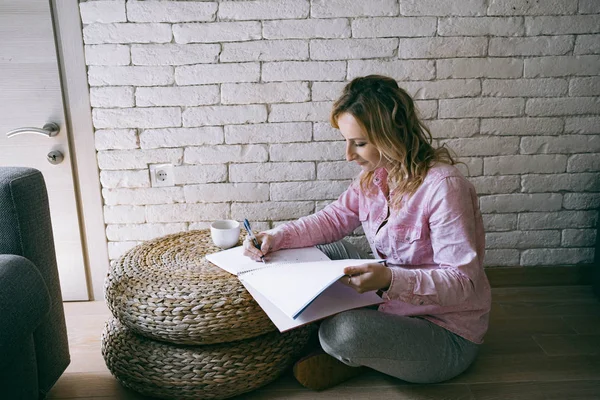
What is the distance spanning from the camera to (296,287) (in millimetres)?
1179

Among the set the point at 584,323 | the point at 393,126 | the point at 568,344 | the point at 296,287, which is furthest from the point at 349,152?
the point at 584,323

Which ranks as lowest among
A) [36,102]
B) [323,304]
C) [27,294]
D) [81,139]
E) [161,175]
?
[323,304]

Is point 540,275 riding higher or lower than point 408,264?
lower

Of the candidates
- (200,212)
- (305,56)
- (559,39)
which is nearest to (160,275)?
(200,212)

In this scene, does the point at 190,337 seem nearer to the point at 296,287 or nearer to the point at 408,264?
the point at 296,287

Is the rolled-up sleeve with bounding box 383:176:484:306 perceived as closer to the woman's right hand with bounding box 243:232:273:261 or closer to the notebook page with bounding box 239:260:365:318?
the notebook page with bounding box 239:260:365:318

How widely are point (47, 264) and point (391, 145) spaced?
94 cm

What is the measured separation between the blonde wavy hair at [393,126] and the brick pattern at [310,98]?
18.7 inches

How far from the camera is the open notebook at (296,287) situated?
1.14 metres

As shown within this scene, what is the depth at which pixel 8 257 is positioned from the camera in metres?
1.12

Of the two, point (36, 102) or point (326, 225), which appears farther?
point (36, 102)

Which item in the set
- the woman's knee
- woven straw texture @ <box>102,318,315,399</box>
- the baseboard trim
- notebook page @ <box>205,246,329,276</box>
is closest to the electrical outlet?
notebook page @ <box>205,246,329,276</box>

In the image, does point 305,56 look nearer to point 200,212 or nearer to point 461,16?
point 461,16

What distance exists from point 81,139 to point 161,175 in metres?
0.30
